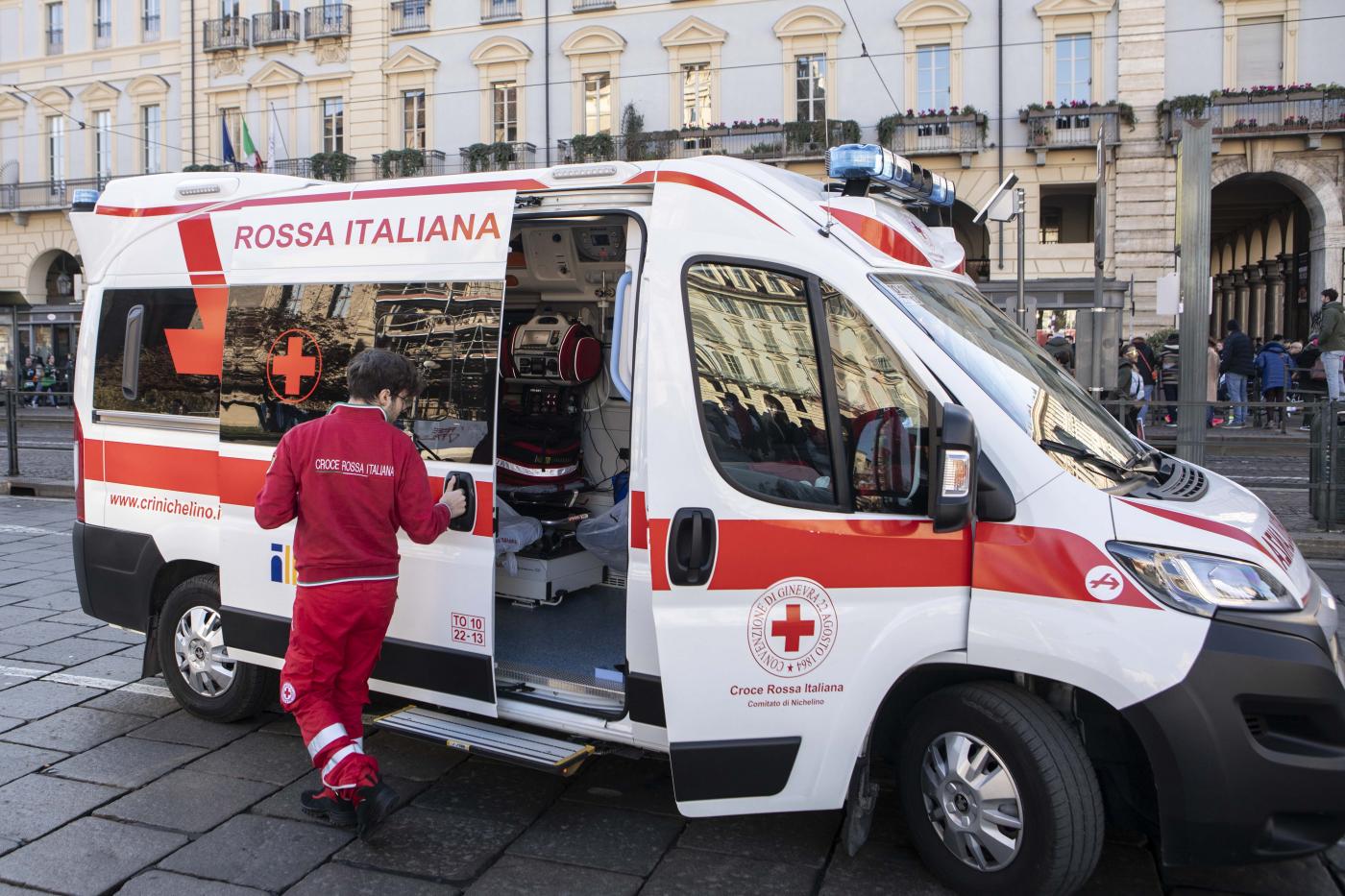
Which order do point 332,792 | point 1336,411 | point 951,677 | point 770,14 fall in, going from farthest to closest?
point 770,14 < point 1336,411 < point 332,792 < point 951,677

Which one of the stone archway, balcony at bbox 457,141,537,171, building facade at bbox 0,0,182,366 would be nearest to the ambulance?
the stone archway

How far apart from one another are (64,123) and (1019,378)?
4330cm

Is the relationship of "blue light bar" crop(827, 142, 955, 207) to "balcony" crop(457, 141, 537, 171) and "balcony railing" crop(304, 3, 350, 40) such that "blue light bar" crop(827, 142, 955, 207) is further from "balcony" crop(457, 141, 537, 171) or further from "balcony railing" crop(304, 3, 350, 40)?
"balcony railing" crop(304, 3, 350, 40)

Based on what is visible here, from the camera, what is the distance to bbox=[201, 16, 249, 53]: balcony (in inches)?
1436

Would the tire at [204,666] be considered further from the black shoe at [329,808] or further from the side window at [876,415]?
the side window at [876,415]

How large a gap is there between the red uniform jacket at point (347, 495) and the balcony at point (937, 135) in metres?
25.9

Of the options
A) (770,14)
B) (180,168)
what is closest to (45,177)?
(180,168)

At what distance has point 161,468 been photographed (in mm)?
5363

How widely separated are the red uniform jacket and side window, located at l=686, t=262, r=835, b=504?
45.2 inches

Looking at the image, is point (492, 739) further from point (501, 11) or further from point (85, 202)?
point (501, 11)

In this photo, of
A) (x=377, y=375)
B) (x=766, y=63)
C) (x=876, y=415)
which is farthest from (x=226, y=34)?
(x=876, y=415)

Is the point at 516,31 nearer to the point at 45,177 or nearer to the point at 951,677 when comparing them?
the point at 45,177

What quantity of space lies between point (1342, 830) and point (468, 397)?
321 cm

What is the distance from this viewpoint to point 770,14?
3028 cm
